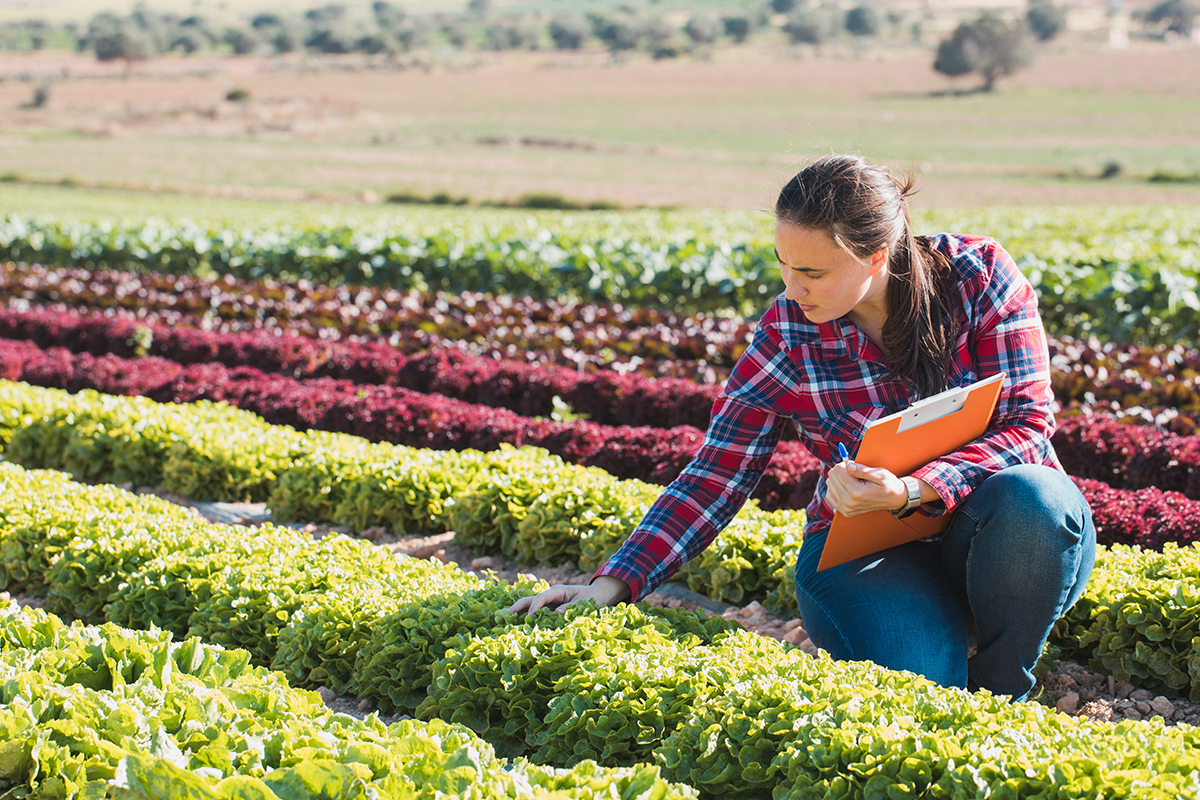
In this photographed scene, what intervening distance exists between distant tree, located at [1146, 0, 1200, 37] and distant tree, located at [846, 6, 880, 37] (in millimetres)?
29194

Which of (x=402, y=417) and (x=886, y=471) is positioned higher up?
(x=886, y=471)

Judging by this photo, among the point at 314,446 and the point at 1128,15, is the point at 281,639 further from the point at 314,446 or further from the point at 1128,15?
the point at 1128,15

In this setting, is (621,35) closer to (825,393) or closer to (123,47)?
(123,47)

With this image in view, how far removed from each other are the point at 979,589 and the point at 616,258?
35.2ft

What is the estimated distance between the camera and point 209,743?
2.39 meters

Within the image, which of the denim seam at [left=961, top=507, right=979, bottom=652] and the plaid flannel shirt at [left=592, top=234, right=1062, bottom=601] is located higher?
the plaid flannel shirt at [left=592, top=234, right=1062, bottom=601]

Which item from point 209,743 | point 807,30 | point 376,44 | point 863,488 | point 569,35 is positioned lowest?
point 209,743

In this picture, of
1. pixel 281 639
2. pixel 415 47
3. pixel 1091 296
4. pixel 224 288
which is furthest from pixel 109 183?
pixel 415 47

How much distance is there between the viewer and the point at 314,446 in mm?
5824

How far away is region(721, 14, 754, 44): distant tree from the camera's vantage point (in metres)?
120

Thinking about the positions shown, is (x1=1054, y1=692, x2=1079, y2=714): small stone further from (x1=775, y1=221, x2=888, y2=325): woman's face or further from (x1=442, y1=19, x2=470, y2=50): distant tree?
(x1=442, y1=19, x2=470, y2=50): distant tree

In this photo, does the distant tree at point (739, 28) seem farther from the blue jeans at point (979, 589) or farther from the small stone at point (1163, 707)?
the blue jeans at point (979, 589)

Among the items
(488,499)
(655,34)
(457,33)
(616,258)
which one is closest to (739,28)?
(655,34)

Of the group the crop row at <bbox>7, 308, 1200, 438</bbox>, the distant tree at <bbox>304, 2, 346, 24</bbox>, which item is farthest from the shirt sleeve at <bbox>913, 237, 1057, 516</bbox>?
the distant tree at <bbox>304, 2, 346, 24</bbox>
